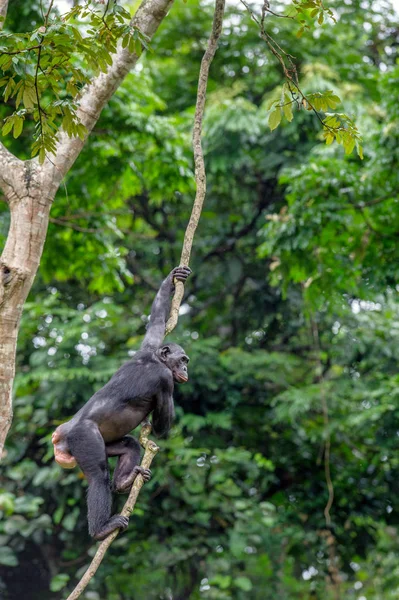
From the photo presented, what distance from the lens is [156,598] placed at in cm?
1173

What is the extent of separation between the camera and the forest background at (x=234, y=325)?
9.53 meters

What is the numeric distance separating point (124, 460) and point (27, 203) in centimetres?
179

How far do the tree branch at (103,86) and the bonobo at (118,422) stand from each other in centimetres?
105

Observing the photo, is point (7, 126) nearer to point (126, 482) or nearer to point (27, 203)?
point (27, 203)

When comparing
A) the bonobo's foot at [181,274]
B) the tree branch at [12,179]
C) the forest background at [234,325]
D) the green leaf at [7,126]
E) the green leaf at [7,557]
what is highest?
the green leaf at [7,126]

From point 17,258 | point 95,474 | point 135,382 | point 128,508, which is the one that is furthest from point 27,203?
point 128,508

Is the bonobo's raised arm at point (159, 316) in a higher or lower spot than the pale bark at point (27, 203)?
lower

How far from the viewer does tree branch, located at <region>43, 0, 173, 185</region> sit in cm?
512

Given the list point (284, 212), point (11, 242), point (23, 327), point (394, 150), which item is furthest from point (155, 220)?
point (11, 242)

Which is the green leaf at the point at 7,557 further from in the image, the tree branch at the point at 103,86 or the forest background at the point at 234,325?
the tree branch at the point at 103,86

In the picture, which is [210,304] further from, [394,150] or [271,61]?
[394,150]

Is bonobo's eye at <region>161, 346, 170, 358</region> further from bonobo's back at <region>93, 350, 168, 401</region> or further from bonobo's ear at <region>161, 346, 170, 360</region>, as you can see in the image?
bonobo's back at <region>93, 350, 168, 401</region>

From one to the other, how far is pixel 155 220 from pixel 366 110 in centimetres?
514

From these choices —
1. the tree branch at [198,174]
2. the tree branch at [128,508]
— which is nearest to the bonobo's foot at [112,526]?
the tree branch at [128,508]
